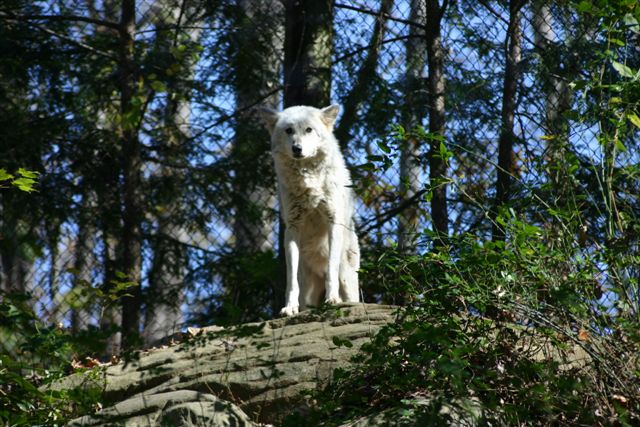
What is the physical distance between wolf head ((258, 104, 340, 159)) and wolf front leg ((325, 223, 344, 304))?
0.66 m

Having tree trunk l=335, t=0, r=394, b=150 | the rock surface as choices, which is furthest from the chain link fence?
the rock surface

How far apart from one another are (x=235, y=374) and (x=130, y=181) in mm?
4437

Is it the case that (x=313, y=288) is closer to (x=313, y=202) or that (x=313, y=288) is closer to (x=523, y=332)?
(x=313, y=202)

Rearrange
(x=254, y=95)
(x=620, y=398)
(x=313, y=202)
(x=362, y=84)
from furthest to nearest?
(x=254, y=95) → (x=362, y=84) → (x=313, y=202) → (x=620, y=398)

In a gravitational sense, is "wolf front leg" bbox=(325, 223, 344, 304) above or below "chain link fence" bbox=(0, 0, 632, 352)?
below

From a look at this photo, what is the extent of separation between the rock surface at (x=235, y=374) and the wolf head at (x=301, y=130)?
1587mm

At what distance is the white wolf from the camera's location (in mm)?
6805

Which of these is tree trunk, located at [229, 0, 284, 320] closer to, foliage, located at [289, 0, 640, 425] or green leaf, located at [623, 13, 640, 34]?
foliage, located at [289, 0, 640, 425]

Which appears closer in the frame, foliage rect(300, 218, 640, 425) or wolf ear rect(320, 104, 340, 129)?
foliage rect(300, 218, 640, 425)

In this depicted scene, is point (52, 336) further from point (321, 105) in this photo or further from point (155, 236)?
point (155, 236)

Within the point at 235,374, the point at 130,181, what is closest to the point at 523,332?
the point at 235,374

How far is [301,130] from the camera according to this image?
22.6 ft

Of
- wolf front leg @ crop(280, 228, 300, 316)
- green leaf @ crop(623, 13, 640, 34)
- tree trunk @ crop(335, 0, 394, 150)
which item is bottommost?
wolf front leg @ crop(280, 228, 300, 316)

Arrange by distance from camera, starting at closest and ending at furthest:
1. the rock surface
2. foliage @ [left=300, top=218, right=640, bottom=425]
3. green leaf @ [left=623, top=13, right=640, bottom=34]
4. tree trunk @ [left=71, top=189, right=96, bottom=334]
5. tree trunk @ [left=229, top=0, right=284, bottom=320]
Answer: foliage @ [left=300, top=218, right=640, bottom=425]
green leaf @ [left=623, top=13, right=640, bottom=34]
the rock surface
tree trunk @ [left=229, top=0, right=284, bottom=320]
tree trunk @ [left=71, top=189, right=96, bottom=334]
